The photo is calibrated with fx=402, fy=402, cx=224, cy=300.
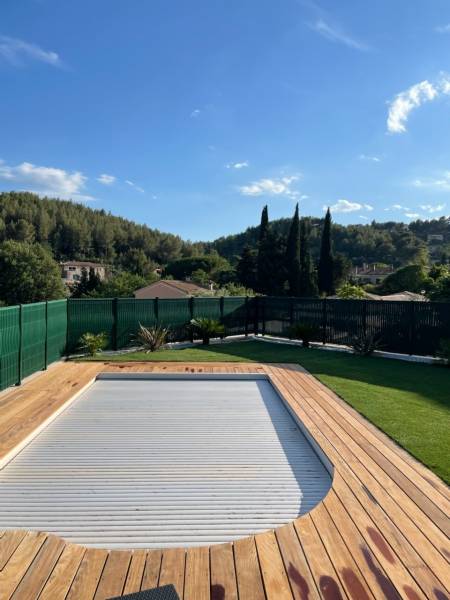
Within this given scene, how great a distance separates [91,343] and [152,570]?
30.0 ft

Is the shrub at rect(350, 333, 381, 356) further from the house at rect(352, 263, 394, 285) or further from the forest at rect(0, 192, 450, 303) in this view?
the house at rect(352, 263, 394, 285)

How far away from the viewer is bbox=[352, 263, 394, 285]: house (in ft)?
221

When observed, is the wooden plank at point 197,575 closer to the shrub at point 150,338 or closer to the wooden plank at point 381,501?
the wooden plank at point 381,501

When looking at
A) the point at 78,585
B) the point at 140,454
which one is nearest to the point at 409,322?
the point at 140,454

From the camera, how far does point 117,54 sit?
454 inches

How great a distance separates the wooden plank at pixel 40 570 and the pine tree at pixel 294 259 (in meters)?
41.9

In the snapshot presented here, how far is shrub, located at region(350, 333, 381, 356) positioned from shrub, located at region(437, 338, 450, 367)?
1705 millimetres

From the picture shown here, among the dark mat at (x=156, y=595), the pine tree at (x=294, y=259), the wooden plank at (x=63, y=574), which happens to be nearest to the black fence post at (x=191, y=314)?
the wooden plank at (x=63, y=574)

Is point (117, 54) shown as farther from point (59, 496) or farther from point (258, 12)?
point (59, 496)

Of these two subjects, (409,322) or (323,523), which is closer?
(323,523)

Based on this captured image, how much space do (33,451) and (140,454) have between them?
48.3 inches

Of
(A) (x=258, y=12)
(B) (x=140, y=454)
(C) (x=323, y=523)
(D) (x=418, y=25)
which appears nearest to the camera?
(C) (x=323, y=523)

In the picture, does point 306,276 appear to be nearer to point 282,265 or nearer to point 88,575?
point 282,265

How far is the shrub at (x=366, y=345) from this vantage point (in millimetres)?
11555
